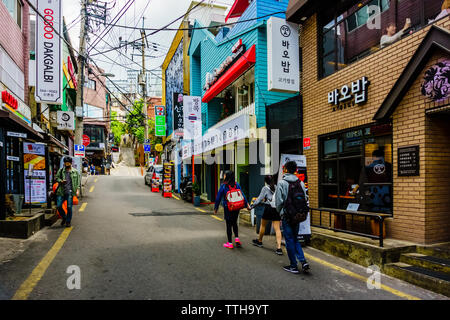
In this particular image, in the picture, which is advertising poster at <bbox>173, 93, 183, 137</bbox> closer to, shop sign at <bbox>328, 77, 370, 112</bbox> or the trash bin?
the trash bin

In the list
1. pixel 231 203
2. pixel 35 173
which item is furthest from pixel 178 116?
pixel 231 203

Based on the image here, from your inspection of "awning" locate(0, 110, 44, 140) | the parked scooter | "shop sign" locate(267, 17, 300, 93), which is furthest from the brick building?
the parked scooter

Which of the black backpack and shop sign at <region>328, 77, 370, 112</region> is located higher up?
shop sign at <region>328, 77, 370, 112</region>

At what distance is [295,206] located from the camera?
16.6ft

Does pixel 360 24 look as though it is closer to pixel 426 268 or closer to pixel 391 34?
pixel 391 34

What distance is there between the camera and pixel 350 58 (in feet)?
26.4

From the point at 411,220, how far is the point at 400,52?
3.37 meters

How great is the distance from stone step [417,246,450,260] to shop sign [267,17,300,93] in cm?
549

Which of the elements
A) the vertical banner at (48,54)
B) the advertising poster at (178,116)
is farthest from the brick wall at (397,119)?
the advertising poster at (178,116)

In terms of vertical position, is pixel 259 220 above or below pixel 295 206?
below

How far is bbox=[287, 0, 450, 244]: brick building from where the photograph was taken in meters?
5.57

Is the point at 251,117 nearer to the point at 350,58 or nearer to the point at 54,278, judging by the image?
the point at 350,58

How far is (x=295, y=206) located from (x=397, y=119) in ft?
9.86

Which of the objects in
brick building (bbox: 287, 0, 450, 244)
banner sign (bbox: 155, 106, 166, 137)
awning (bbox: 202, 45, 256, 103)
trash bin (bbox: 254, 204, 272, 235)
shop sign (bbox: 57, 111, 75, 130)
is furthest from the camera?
banner sign (bbox: 155, 106, 166, 137)
